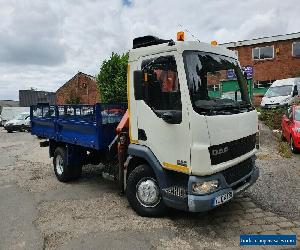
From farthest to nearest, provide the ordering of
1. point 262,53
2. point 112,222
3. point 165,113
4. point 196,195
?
point 262,53 → point 112,222 → point 165,113 → point 196,195

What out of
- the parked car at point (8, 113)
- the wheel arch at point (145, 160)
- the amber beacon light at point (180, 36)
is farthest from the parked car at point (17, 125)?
the amber beacon light at point (180, 36)

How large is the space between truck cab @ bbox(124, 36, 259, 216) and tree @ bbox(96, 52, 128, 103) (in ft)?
53.0

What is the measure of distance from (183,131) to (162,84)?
851 mm

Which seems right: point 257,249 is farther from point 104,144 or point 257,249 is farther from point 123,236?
point 104,144

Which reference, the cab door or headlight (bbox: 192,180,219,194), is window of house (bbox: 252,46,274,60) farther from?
headlight (bbox: 192,180,219,194)

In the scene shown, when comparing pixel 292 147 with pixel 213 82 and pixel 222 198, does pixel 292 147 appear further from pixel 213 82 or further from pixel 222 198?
pixel 222 198

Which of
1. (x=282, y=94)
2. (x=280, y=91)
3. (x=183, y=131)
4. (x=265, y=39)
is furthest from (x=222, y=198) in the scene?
(x=265, y=39)

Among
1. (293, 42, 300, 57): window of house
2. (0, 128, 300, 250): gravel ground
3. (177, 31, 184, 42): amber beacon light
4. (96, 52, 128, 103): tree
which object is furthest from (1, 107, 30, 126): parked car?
(177, 31, 184, 42): amber beacon light

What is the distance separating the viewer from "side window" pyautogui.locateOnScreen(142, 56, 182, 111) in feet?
15.9

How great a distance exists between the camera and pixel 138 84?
4977mm

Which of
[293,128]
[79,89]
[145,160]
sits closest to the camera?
[145,160]

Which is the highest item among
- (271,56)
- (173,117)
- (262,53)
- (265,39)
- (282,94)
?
(265,39)

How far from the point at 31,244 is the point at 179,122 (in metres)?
2.81

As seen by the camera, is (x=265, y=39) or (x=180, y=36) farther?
(x=265, y=39)
